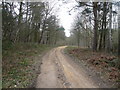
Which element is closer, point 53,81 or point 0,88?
point 0,88

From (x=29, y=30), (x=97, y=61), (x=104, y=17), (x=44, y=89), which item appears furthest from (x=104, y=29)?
(x=44, y=89)

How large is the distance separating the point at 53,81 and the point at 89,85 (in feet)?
6.94

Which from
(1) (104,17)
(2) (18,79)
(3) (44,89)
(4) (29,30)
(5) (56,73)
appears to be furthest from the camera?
(4) (29,30)

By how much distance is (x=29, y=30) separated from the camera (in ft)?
96.7

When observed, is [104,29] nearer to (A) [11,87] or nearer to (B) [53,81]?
(B) [53,81]

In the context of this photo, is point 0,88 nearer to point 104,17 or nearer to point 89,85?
point 89,85

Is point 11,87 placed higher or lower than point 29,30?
lower

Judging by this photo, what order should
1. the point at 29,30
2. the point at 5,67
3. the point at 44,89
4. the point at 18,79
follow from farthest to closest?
1. the point at 29,30
2. the point at 5,67
3. the point at 18,79
4. the point at 44,89

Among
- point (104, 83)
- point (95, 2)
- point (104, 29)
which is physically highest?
point (95, 2)

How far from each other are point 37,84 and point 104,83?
3930 millimetres

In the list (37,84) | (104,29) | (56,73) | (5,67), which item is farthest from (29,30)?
(37,84)

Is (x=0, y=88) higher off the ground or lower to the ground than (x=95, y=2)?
lower

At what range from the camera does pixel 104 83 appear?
8.81 metres

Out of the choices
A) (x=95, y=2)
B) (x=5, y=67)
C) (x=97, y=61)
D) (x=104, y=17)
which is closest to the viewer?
(x=5, y=67)
